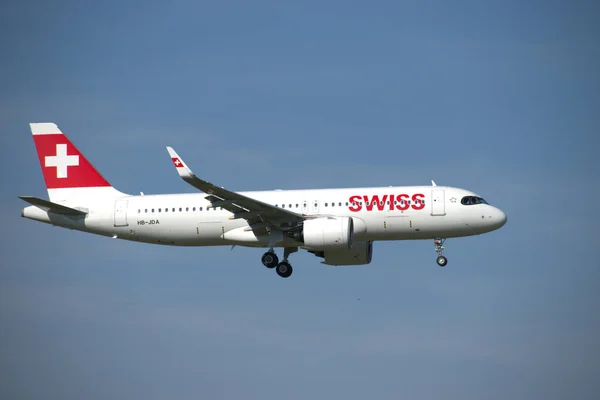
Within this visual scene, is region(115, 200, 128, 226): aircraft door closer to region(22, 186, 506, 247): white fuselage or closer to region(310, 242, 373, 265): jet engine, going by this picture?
region(22, 186, 506, 247): white fuselage

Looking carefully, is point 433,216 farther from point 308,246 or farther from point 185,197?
point 185,197

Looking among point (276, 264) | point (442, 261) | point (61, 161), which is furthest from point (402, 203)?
point (61, 161)

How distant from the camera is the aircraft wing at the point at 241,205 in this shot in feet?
165

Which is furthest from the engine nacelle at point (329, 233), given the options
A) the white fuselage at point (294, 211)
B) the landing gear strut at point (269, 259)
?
the landing gear strut at point (269, 259)

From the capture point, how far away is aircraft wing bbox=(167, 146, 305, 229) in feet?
165

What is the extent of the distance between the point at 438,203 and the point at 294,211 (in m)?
7.68

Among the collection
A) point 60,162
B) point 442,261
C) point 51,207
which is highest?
point 60,162

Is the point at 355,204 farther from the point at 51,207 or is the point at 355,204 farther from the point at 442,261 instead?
the point at 51,207

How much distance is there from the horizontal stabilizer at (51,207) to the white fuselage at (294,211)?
288 mm

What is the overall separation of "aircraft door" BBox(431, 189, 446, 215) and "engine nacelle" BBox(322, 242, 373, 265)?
5.88m

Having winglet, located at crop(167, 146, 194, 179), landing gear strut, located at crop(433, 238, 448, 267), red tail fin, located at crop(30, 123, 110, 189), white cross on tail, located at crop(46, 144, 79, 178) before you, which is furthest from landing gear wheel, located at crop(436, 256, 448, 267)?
white cross on tail, located at crop(46, 144, 79, 178)

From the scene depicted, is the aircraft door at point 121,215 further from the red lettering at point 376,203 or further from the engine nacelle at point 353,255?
the red lettering at point 376,203

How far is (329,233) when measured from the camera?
5353 cm

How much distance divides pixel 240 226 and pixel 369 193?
725cm
